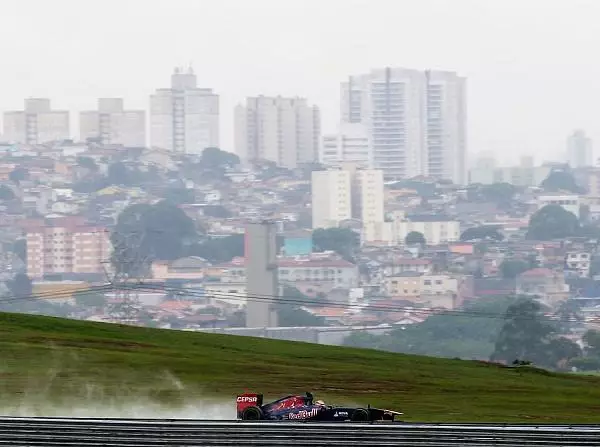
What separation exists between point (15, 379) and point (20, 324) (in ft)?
58.3

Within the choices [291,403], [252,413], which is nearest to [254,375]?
[252,413]

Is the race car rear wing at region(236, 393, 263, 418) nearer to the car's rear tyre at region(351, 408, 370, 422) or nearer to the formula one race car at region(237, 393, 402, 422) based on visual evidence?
the formula one race car at region(237, 393, 402, 422)

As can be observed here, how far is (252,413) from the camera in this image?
4300 cm

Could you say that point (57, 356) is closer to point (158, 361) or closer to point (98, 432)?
point (158, 361)

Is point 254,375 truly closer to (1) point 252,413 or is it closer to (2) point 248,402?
(2) point 248,402

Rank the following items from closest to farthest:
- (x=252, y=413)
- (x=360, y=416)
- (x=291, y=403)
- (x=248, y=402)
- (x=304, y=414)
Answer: (x=360, y=416)
(x=304, y=414)
(x=291, y=403)
(x=252, y=413)
(x=248, y=402)

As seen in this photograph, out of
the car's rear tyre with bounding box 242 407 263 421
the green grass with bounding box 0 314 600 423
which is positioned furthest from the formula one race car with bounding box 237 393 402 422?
→ the green grass with bounding box 0 314 600 423

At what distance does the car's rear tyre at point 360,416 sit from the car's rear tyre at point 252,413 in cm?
290

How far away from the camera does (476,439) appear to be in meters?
35.7

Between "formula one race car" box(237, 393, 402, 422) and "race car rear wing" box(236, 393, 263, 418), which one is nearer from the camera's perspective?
"formula one race car" box(237, 393, 402, 422)

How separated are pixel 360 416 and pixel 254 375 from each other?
21134mm

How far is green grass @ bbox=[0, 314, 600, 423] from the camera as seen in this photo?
54.6 meters

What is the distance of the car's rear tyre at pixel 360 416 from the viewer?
136 ft

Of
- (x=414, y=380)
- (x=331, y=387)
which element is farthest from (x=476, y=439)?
(x=414, y=380)
